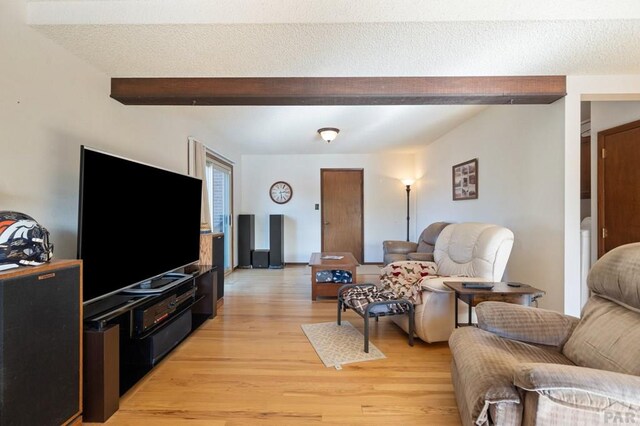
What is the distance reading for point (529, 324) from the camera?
1572 millimetres

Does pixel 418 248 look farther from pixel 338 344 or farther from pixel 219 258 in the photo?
pixel 219 258

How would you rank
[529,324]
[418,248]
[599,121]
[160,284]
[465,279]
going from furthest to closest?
[418,248] < [599,121] < [465,279] < [160,284] < [529,324]

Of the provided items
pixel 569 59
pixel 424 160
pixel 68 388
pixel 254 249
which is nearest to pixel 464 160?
pixel 424 160

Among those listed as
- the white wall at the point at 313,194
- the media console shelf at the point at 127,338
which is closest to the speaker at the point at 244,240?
the white wall at the point at 313,194

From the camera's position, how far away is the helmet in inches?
49.3

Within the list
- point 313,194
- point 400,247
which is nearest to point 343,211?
point 313,194

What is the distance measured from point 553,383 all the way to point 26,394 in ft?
6.84

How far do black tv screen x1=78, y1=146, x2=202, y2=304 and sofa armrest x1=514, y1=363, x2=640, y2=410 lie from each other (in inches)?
86.2

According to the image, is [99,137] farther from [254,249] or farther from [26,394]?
[254,249]

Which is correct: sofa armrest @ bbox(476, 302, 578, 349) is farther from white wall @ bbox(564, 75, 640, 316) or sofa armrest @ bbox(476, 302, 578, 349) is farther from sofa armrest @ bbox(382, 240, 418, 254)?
sofa armrest @ bbox(382, 240, 418, 254)

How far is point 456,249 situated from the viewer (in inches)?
118

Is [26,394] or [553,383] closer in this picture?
[553,383]

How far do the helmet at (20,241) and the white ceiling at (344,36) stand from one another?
1.24m

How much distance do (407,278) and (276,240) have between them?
3402 mm
